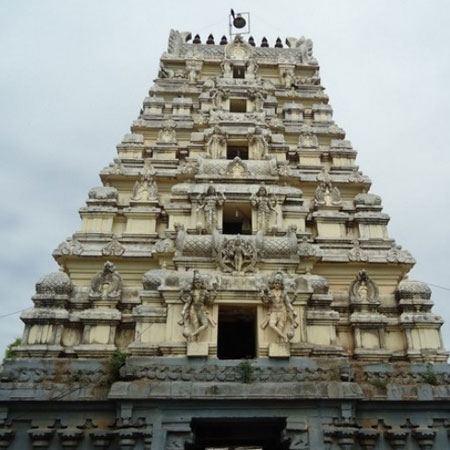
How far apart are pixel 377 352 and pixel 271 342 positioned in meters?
4.06

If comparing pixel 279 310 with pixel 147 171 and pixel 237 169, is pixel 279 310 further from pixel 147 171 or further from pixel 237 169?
pixel 147 171

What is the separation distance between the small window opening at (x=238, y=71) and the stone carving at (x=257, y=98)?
3088mm

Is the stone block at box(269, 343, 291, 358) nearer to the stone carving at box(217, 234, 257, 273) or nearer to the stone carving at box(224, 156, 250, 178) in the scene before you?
the stone carving at box(217, 234, 257, 273)

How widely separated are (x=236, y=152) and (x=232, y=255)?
8.55 m

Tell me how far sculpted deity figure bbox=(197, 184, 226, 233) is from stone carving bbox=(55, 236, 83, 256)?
4706 millimetres

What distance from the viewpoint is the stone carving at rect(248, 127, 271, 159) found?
21.1m

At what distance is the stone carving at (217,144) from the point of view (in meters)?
21.1

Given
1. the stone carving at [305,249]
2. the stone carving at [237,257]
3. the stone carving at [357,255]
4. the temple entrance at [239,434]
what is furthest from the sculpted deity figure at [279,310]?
the stone carving at [357,255]

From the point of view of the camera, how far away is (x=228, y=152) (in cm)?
2236

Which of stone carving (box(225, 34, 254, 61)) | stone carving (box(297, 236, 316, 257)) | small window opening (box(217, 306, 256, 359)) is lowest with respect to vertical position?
small window opening (box(217, 306, 256, 359))

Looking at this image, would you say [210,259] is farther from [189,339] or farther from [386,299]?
[386,299]

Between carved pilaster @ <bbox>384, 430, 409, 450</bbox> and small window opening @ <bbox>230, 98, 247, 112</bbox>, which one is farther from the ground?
small window opening @ <bbox>230, 98, 247, 112</bbox>

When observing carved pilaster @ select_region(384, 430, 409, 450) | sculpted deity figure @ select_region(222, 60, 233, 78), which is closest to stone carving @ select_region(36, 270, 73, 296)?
carved pilaster @ select_region(384, 430, 409, 450)

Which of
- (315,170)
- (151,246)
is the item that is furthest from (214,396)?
(315,170)
